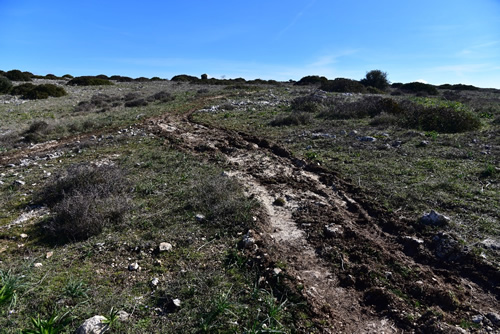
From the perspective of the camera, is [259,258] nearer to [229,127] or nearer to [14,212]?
[14,212]

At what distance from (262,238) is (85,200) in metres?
2.70

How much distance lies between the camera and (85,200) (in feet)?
14.4

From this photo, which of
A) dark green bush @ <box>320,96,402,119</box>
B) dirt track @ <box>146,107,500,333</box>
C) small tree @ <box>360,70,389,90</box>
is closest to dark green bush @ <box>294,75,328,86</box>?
small tree @ <box>360,70,389,90</box>

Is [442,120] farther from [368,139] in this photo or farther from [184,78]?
[184,78]

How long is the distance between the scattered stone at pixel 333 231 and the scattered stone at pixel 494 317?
1.64 meters

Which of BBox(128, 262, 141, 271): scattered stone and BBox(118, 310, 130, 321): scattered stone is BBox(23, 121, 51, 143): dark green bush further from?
BBox(118, 310, 130, 321): scattered stone

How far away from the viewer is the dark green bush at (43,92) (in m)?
21.3

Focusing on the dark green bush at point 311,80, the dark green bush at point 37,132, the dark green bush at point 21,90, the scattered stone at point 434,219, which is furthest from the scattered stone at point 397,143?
the dark green bush at point 311,80

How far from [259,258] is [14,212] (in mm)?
4252

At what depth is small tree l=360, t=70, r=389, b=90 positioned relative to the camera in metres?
30.3

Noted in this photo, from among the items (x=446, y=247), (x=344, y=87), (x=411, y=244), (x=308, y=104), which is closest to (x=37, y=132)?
(x=308, y=104)

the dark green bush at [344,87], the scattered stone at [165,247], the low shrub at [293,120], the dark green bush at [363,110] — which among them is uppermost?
the dark green bush at [344,87]

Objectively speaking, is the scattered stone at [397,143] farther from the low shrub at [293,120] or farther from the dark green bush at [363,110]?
the dark green bush at [363,110]

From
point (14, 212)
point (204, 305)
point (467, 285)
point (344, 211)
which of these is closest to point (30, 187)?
point (14, 212)
